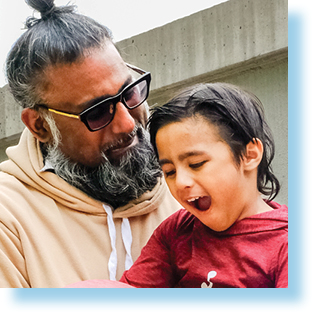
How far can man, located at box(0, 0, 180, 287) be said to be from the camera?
1.85m

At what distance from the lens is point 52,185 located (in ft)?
6.34

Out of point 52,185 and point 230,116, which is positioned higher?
point 230,116

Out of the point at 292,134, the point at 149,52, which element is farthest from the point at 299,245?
the point at 149,52

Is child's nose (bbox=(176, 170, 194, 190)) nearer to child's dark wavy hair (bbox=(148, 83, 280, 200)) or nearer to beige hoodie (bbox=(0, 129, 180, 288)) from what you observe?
child's dark wavy hair (bbox=(148, 83, 280, 200))

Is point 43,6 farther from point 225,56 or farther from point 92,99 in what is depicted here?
point 225,56

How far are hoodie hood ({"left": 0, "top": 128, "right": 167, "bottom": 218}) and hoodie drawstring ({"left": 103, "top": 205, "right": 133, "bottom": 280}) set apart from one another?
22 mm

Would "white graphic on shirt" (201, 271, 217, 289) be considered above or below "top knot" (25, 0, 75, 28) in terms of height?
below

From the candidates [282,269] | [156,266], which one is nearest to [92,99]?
[156,266]

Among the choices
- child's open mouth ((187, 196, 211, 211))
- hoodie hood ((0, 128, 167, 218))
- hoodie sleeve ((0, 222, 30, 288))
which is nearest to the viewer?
child's open mouth ((187, 196, 211, 211))

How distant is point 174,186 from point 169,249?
8.2 inches

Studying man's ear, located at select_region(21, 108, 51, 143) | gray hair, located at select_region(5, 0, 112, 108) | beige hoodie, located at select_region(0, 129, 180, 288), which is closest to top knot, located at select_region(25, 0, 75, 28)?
gray hair, located at select_region(5, 0, 112, 108)

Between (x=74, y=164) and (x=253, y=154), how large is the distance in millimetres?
679

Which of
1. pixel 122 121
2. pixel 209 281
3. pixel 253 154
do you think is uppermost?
pixel 122 121

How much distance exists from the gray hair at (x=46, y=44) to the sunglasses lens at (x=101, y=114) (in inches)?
8.1
